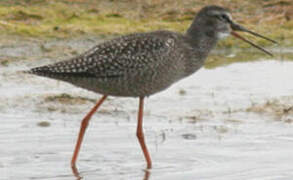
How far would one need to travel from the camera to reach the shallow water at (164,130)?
6785 millimetres

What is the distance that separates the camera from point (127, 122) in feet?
27.3

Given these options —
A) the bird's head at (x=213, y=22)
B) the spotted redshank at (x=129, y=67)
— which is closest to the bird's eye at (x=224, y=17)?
the bird's head at (x=213, y=22)

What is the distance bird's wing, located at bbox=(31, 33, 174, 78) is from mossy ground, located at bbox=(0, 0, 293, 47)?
19.0ft

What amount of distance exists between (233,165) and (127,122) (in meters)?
1.81

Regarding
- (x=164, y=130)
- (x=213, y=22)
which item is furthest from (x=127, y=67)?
(x=164, y=130)

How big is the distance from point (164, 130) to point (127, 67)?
1359mm

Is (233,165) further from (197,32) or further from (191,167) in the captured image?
(197,32)

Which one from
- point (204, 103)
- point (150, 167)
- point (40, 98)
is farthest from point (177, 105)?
point (150, 167)

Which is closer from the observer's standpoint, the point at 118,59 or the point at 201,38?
the point at 118,59

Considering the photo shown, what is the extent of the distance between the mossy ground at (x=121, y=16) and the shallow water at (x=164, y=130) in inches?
98.0

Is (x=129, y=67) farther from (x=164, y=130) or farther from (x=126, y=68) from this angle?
(x=164, y=130)

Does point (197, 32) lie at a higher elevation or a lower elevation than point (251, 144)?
higher

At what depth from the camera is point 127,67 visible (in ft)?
22.4

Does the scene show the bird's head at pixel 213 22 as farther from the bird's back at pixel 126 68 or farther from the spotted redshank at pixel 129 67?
the bird's back at pixel 126 68
